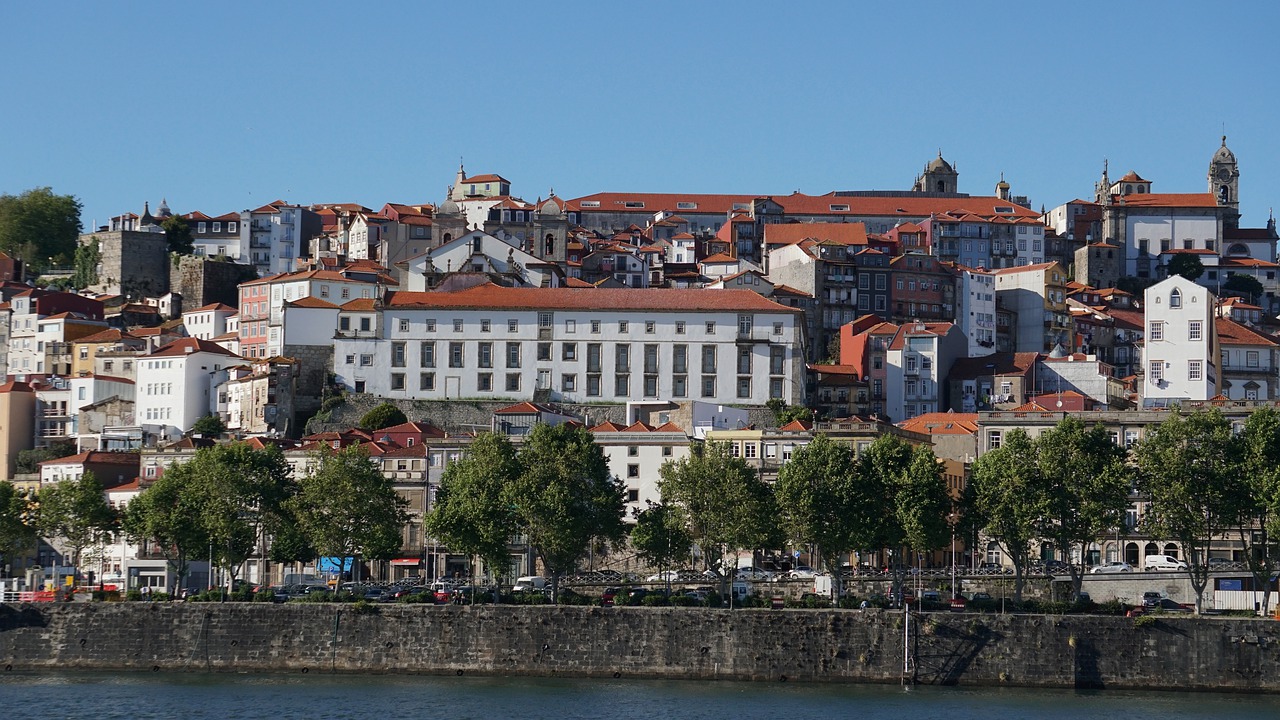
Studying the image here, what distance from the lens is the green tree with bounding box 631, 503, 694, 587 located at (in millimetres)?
79000

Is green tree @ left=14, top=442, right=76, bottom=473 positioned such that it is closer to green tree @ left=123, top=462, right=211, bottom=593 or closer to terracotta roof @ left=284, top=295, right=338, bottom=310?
terracotta roof @ left=284, top=295, right=338, bottom=310

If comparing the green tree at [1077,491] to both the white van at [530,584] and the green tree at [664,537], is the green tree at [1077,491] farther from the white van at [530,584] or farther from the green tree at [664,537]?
the white van at [530,584]

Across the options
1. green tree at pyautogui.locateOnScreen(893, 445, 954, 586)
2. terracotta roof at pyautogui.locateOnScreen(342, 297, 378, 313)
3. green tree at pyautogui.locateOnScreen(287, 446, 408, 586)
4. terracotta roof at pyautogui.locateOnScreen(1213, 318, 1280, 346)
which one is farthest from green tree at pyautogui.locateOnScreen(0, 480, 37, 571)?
terracotta roof at pyautogui.locateOnScreen(1213, 318, 1280, 346)

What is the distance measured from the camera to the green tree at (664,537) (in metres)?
79.0

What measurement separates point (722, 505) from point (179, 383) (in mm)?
55488

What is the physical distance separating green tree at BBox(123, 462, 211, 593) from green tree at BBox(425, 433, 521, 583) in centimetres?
1037

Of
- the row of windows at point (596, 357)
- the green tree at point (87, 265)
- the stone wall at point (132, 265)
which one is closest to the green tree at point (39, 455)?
the row of windows at point (596, 357)

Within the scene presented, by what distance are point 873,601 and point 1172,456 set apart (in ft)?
43.8

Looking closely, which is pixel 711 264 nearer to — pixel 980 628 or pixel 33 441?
pixel 33 441

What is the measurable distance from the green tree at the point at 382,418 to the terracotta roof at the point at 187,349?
15320 mm

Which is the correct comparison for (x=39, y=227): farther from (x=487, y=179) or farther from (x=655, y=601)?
(x=655, y=601)

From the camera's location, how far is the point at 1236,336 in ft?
438

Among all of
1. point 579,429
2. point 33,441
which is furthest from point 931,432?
point 33,441

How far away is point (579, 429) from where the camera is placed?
86.7 m
